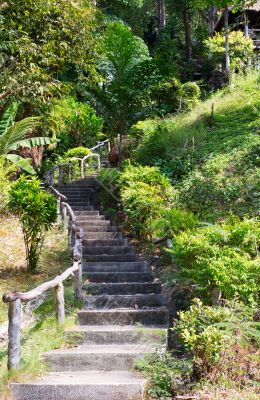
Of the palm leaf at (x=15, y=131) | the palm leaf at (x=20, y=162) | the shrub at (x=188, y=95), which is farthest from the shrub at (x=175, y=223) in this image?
the shrub at (x=188, y=95)

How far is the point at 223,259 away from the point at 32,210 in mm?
4087

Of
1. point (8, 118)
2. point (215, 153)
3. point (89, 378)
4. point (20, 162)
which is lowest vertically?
point (89, 378)

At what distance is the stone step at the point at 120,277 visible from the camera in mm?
8383

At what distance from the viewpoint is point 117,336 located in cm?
629

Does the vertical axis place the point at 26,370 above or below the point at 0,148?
below

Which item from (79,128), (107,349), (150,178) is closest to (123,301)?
(107,349)

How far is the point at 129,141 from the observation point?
61.5 ft

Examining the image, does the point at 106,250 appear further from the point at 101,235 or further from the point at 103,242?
the point at 101,235

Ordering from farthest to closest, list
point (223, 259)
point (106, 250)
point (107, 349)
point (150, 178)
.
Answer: point (150, 178) → point (106, 250) → point (107, 349) → point (223, 259)

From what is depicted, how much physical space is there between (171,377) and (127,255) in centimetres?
495

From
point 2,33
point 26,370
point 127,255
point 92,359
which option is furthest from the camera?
point 2,33

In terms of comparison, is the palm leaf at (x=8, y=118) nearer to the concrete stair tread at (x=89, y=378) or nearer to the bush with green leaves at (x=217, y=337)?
the concrete stair tread at (x=89, y=378)

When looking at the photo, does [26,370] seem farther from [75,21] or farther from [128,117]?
[128,117]

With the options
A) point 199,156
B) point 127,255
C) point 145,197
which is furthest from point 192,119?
point 127,255
